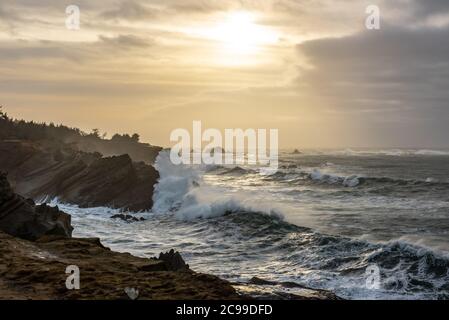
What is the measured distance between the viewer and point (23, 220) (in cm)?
1400

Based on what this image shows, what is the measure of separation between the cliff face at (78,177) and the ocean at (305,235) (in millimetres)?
1162

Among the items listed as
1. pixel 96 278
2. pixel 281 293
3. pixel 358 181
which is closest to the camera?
pixel 96 278

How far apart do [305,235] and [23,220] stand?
37.9 ft

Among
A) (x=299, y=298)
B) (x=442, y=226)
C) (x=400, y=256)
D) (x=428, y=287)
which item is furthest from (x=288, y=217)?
(x=299, y=298)

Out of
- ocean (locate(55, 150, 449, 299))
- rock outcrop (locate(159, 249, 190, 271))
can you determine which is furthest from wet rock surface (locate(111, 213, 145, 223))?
rock outcrop (locate(159, 249, 190, 271))

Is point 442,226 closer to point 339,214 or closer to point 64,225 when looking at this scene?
point 339,214

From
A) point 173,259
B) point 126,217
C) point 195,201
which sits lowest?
point 126,217

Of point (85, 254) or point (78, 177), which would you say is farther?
point (78, 177)

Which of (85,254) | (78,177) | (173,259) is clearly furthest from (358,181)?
(85,254)

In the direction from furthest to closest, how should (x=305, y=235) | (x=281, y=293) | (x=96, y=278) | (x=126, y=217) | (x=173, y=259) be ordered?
(x=126, y=217), (x=305, y=235), (x=173, y=259), (x=281, y=293), (x=96, y=278)

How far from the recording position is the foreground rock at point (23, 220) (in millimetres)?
13664

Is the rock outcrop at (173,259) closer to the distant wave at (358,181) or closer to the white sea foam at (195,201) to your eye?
the white sea foam at (195,201)

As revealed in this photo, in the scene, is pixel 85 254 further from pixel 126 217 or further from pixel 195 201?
pixel 195 201

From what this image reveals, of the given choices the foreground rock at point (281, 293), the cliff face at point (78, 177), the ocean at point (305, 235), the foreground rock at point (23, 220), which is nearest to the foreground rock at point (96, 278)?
the foreground rock at point (281, 293)
